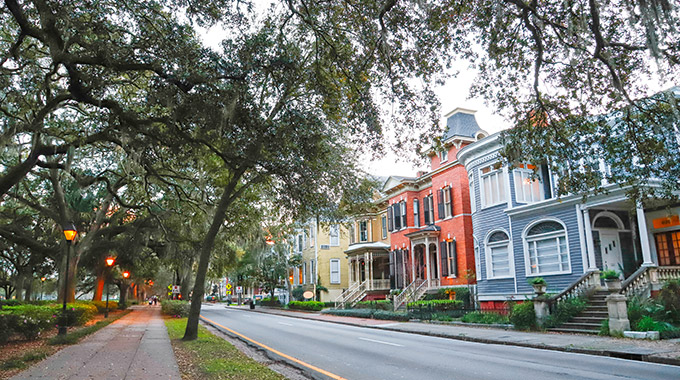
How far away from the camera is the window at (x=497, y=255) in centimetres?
2339

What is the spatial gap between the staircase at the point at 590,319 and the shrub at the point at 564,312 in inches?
5.3

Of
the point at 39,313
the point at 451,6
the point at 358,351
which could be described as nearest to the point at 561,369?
the point at 358,351

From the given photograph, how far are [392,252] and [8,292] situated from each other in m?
52.1

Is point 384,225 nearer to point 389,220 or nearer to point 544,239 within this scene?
point 389,220

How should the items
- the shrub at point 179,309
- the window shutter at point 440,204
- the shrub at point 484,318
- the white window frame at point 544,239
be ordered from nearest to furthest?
the shrub at point 484,318
the white window frame at point 544,239
the shrub at point 179,309
the window shutter at point 440,204

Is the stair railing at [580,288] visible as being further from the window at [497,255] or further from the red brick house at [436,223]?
the red brick house at [436,223]

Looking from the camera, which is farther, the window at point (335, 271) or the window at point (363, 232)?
the window at point (335, 271)

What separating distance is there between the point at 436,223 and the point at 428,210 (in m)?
1.70

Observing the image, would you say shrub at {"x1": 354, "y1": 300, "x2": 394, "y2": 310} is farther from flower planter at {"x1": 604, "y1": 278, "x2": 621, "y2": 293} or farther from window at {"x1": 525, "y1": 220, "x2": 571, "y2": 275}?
flower planter at {"x1": 604, "y1": 278, "x2": 621, "y2": 293}

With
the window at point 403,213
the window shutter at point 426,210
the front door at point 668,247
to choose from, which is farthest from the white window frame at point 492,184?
the window at point 403,213

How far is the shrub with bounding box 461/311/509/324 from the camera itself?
63.1 ft

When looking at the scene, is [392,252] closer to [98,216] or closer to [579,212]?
[579,212]

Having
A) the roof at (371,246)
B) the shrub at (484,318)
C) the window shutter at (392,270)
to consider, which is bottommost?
the shrub at (484,318)

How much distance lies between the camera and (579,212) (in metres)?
19.4
